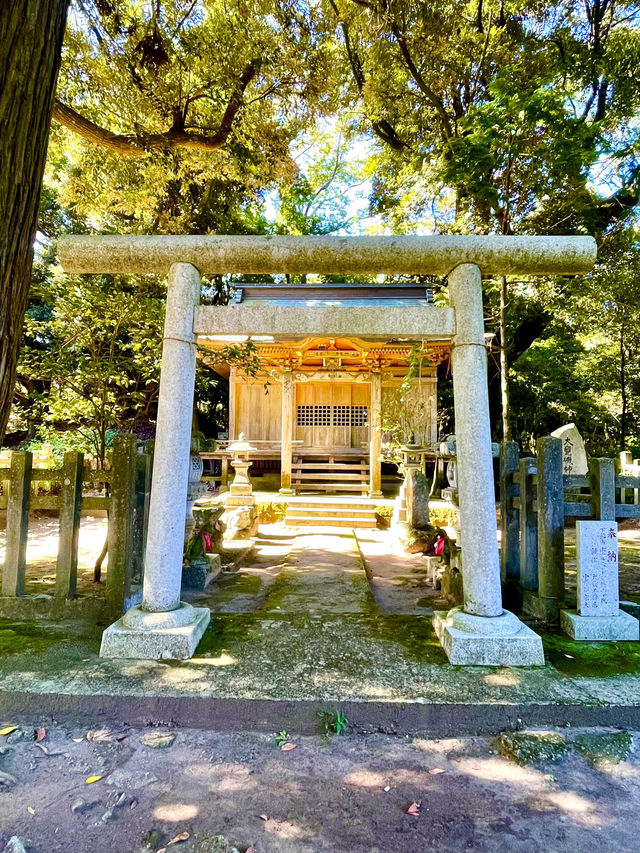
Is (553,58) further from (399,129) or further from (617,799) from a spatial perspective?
(617,799)

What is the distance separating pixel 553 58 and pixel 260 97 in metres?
6.48

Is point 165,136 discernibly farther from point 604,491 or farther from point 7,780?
point 7,780

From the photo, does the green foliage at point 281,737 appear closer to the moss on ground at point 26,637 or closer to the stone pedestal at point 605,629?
the moss on ground at point 26,637

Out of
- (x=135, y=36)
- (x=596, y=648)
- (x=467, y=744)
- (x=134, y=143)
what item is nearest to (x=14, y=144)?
(x=467, y=744)

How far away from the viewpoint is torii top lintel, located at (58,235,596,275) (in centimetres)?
326

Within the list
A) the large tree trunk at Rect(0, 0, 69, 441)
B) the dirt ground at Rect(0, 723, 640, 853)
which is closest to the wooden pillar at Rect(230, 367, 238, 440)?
the dirt ground at Rect(0, 723, 640, 853)

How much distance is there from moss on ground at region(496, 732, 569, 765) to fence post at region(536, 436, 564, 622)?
4.34 feet

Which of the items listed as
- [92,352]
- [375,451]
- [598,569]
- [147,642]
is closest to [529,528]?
[598,569]

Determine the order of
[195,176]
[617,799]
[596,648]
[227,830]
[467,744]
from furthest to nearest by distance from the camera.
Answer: [195,176], [596,648], [467,744], [617,799], [227,830]

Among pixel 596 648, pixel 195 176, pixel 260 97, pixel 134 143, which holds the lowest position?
pixel 596 648

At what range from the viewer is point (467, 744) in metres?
2.40

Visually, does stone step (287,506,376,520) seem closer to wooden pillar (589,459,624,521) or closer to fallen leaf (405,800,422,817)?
wooden pillar (589,459,624,521)

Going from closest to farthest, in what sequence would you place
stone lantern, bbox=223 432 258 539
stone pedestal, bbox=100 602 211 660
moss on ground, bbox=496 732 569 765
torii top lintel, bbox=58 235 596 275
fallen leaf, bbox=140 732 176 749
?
1. moss on ground, bbox=496 732 569 765
2. fallen leaf, bbox=140 732 176 749
3. stone pedestal, bbox=100 602 211 660
4. torii top lintel, bbox=58 235 596 275
5. stone lantern, bbox=223 432 258 539

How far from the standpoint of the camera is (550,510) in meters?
3.59
